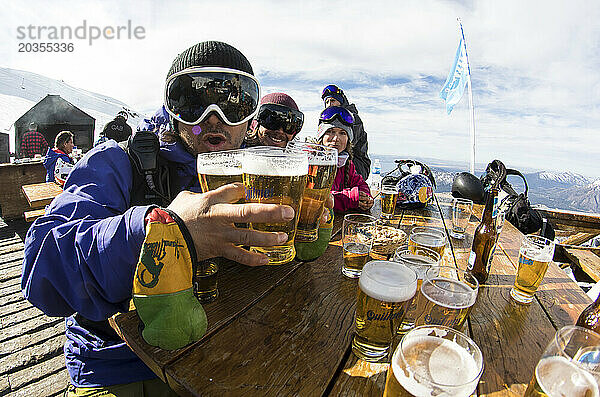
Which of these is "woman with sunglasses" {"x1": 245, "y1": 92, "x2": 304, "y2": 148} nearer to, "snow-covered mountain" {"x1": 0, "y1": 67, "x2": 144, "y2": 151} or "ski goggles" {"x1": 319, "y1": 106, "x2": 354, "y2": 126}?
"ski goggles" {"x1": 319, "y1": 106, "x2": 354, "y2": 126}

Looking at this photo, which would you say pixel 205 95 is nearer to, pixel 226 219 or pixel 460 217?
pixel 226 219

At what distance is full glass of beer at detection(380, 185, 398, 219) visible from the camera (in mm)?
3084

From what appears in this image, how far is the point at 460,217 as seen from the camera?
2736mm

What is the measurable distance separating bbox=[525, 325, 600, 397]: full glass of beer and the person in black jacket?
17.7 feet

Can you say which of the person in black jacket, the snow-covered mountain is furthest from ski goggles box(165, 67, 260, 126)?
the snow-covered mountain

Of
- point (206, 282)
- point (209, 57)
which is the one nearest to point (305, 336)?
point (206, 282)

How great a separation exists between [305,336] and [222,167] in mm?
737

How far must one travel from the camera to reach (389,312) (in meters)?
1.08

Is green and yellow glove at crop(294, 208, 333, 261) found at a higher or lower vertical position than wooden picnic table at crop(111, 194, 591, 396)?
higher

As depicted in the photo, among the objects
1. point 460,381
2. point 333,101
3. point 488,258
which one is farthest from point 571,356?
point 333,101

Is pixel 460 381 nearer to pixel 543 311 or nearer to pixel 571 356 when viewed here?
pixel 571 356

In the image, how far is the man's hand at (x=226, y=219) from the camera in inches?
37.6

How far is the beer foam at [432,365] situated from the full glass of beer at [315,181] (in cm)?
68

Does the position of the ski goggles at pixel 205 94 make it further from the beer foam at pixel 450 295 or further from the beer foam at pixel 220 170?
the beer foam at pixel 450 295
